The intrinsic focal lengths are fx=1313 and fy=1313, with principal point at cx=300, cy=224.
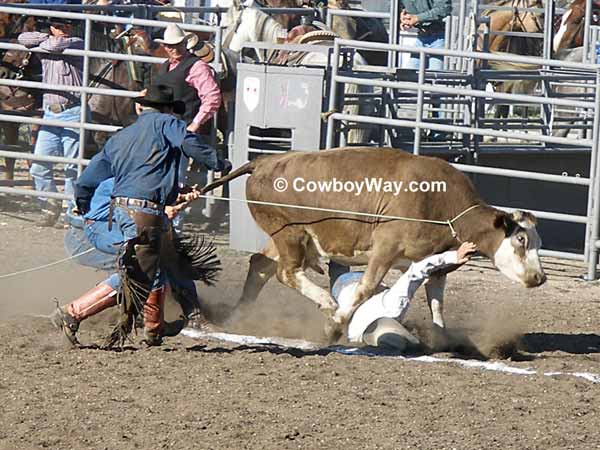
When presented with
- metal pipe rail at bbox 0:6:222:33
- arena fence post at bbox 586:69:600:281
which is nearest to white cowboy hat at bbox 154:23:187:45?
metal pipe rail at bbox 0:6:222:33

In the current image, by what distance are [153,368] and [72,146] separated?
5404 mm

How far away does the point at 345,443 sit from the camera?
5.84 meters

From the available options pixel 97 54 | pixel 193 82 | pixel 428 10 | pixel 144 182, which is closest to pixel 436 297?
pixel 144 182

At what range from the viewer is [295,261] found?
8.28 meters

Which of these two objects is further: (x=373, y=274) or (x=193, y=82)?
(x=193, y=82)

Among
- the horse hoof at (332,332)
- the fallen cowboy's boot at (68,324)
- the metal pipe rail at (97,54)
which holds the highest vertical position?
the metal pipe rail at (97,54)

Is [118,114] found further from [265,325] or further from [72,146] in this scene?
[265,325]

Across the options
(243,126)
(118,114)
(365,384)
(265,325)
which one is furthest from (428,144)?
(365,384)

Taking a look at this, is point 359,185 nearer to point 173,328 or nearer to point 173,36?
point 173,328

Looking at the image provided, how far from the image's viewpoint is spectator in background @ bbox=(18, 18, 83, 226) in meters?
12.0

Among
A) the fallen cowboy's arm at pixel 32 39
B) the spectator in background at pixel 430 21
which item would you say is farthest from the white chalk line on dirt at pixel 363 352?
the spectator in background at pixel 430 21

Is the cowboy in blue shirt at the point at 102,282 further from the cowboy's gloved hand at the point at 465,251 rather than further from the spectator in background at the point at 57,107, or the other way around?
the spectator in background at the point at 57,107

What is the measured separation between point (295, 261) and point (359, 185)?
643 mm

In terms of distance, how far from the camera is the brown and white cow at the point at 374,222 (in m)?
7.95
